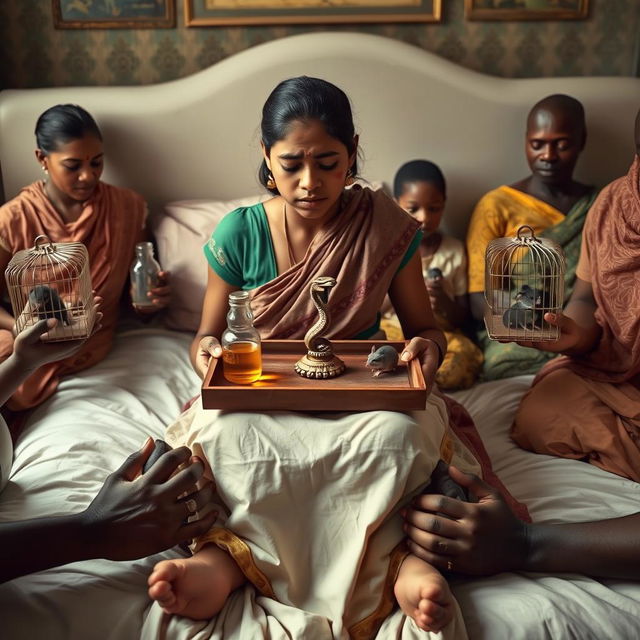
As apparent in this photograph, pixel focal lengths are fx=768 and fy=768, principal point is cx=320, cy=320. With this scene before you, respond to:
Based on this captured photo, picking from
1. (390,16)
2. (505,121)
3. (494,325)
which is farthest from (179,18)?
(494,325)

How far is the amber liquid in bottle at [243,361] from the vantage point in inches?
70.3

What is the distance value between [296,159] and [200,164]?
1514mm

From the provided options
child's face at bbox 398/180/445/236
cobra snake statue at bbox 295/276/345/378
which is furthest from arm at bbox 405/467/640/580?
child's face at bbox 398/180/445/236

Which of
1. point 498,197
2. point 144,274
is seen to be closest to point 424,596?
point 144,274

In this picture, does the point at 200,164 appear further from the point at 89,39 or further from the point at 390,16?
the point at 390,16

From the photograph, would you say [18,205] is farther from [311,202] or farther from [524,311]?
[524,311]

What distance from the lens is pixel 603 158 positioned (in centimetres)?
336

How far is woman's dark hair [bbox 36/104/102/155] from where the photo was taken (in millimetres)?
2865

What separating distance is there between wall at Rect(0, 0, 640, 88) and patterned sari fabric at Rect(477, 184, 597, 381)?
800mm

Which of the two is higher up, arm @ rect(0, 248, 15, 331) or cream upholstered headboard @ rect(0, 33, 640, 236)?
cream upholstered headboard @ rect(0, 33, 640, 236)

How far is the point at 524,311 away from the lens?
214 cm

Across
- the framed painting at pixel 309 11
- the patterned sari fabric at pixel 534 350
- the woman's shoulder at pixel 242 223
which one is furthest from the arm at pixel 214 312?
the framed painting at pixel 309 11

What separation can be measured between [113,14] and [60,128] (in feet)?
2.88

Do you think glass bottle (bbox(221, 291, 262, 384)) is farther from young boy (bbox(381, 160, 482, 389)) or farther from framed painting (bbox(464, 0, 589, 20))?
framed painting (bbox(464, 0, 589, 20))
